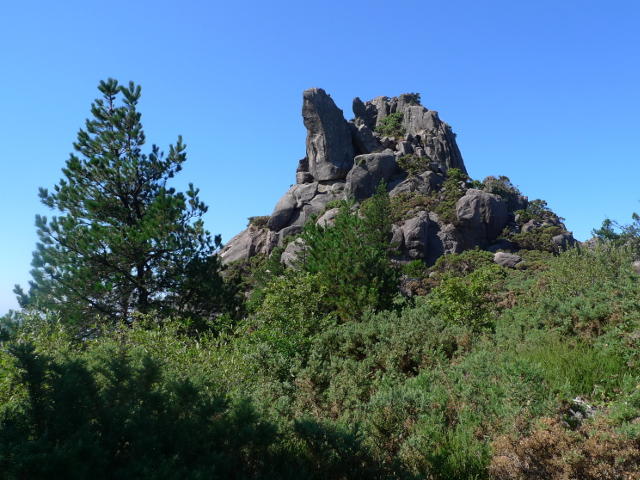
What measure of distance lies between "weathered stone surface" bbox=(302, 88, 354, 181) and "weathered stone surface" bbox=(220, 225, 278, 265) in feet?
36.0

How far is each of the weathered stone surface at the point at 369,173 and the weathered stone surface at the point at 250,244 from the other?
430 inches

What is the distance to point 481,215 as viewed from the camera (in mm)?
44688

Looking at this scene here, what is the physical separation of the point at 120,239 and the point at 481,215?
3805 centimetres

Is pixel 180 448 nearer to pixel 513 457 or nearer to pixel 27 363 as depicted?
pixel 27 363

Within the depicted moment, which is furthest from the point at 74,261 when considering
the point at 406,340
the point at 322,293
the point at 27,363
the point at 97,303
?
the point at 27,363

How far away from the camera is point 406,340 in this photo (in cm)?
970

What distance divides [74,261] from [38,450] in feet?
43.7

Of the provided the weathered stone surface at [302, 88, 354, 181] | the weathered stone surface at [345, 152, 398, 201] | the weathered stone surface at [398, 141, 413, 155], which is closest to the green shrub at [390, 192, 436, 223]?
the weathered stone surface at [345, 152, 398, 201]

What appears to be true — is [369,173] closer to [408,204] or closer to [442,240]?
[408,204]

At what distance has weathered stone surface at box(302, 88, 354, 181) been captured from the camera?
5812 centimetres

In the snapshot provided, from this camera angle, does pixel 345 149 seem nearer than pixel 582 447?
No

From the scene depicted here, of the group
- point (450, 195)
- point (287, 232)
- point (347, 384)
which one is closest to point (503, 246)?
point (450, 195)

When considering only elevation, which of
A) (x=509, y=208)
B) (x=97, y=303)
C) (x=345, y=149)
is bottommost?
(x=97, y=303)

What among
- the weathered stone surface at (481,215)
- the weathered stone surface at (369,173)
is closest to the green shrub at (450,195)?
the weathered stone surface at (481,215)
